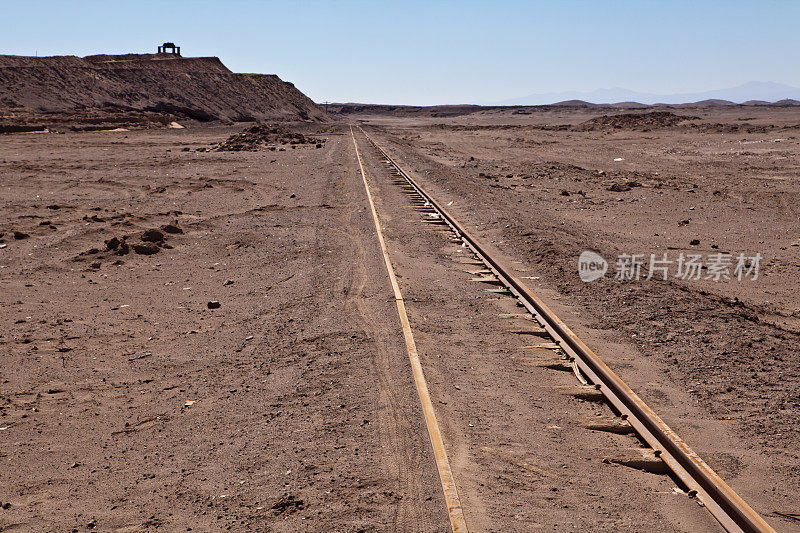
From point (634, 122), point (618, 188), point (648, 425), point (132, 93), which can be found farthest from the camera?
point (132, 93)

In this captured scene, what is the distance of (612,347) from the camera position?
26.2ft

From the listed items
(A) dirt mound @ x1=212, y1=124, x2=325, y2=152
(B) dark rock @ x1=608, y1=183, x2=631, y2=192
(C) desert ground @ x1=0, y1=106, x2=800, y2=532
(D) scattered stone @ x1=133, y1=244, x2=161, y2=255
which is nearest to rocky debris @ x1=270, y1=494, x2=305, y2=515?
(C) desert ground @ x1=0, y1=106, x2=800, y2=532

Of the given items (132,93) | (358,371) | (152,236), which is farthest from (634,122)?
(358,371)

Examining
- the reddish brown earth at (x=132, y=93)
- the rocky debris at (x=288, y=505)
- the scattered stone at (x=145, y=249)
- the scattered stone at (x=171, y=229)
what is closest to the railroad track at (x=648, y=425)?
the rocky debris at (x=288, y=505)

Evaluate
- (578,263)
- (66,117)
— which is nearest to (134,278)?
(578,263)

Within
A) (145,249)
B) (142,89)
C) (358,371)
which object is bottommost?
(358,371)

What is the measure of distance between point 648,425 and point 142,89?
8338 centimetres

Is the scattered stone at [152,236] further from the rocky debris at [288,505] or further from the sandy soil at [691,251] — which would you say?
the rocky debris at [288,505]

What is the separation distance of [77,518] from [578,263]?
30.1ft

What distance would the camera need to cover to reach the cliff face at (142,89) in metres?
64.9

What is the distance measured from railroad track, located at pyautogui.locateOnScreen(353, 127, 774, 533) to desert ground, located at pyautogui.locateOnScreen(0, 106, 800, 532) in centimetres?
14

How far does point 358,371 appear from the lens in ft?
23.8

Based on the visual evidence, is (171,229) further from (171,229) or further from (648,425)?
(648,425)

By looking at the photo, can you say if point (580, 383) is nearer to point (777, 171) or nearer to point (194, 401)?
point (194, 401)
